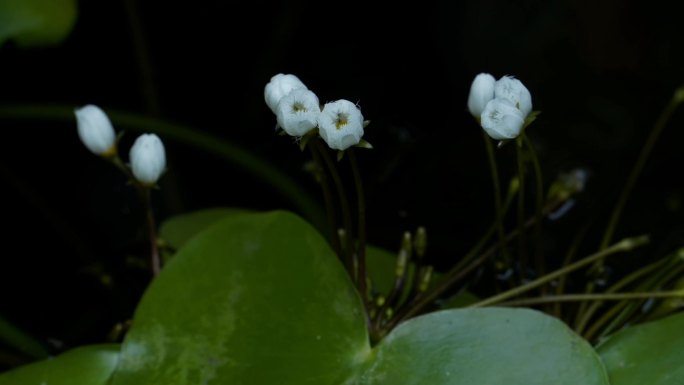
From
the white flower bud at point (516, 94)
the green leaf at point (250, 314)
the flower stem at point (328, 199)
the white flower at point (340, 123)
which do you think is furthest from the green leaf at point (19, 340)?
the white flower bud at point (516, 94)

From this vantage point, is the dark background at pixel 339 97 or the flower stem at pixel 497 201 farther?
the dark background at pixel 339 97

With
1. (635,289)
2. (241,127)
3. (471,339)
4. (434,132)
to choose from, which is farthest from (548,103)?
(471,339)

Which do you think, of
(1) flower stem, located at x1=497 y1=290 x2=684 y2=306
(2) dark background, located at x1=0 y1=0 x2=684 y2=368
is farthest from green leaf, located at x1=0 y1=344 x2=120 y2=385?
(1) flower stem, located at x1=497 y1=290 x2=684 y2=306

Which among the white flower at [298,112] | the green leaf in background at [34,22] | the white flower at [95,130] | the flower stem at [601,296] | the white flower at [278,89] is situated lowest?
the flower stem at [601,296]

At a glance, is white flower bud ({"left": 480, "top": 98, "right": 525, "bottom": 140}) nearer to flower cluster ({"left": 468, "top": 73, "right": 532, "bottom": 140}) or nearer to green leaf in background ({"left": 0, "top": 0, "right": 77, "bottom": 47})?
flower cluster ({"left": 468, "top": 73, "right": 532, "bottom": 140})

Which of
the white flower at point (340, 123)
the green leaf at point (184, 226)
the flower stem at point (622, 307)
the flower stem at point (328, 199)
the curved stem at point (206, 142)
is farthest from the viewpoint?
the curved stem at point (206, 142)

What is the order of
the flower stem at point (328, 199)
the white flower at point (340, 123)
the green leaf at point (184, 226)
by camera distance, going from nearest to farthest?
the white flower at point (340, 123), the flower stem at point (328, 199), the green leaf at point (184, 226)

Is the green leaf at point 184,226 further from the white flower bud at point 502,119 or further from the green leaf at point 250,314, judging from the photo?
the white flower bud at point 502,119

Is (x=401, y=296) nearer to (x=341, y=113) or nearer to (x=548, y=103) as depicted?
(x=341, y=113)
